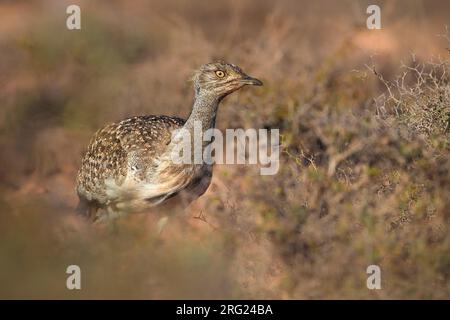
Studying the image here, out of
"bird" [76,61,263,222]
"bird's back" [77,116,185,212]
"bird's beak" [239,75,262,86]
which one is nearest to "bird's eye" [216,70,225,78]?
"bird" [76,61,263,222]

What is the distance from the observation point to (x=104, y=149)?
5996 millimetres

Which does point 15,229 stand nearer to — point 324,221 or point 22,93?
point 324,221

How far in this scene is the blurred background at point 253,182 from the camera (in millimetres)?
4438

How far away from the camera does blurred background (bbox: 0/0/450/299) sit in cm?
444

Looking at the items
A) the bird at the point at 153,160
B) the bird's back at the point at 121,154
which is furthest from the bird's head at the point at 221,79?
the bird's back at the point at 121,154

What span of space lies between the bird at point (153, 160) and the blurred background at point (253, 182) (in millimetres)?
230

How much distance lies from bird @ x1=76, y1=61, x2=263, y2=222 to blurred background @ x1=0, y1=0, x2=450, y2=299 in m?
0.23

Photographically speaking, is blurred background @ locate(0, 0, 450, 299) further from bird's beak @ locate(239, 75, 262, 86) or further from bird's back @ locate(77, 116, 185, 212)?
bird's beak @ locate(239, 75, 262, 86)

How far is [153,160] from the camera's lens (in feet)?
18.0

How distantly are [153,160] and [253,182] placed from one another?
966 mm

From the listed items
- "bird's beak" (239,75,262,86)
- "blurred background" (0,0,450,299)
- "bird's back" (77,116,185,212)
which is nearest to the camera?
"blurred background" (0,0,450,299)

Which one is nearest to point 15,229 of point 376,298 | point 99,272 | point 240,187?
point 99,272

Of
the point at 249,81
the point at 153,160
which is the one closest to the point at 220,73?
the point at 249,81

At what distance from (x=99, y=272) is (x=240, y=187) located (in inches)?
41.5
